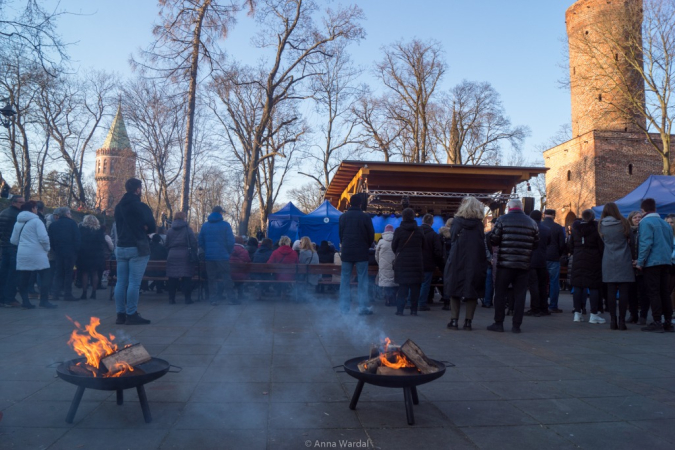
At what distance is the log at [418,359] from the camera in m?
3.40

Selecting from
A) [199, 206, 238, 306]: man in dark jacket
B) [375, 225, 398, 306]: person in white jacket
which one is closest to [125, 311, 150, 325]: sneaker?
[199, 206, 238, 306]: man in dark jacket

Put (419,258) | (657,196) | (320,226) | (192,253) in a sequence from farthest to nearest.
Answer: (320,226), (657,196), (192,253), (419,258)

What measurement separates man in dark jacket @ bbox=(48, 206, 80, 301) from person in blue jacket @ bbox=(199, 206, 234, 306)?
2.54 m

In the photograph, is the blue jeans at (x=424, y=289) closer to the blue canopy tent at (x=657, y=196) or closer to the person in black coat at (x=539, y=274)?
the person in black coat at (x=539, y=274)

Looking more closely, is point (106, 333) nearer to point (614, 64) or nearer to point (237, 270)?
point (237, 270)

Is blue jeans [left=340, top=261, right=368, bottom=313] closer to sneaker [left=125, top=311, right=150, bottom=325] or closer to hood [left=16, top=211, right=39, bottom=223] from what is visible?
sneaker [left=125, top=311, right=150, bottom=325]

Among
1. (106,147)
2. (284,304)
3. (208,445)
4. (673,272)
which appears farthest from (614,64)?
(106,147)

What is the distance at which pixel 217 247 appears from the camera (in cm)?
1018

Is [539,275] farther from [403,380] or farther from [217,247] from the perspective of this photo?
[403,380]

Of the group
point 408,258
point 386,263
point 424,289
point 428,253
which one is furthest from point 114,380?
point 424,289

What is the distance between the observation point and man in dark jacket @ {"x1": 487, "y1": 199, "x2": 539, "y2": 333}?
7215 mm

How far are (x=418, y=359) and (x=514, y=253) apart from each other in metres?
4.24

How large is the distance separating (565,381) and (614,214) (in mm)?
4334

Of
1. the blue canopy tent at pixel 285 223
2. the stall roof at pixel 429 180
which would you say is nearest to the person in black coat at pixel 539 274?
the stall roof at pixel 429 180
